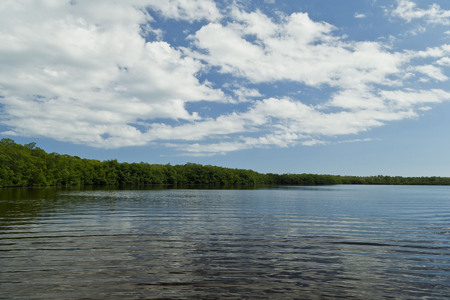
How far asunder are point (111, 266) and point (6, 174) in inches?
5057

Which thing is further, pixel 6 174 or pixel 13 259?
pixel 6 174

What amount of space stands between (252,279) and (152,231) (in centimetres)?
1427

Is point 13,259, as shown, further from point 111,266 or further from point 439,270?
point 439,270

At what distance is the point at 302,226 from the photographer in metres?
29.1

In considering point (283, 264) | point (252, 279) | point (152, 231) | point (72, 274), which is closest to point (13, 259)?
point (72, 274)

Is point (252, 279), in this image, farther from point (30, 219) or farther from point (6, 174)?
point (6, 174)

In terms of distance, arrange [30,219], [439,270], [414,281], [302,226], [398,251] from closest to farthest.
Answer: [414,281] → [439,270] → [398,251] → [302,226] → [30,219]

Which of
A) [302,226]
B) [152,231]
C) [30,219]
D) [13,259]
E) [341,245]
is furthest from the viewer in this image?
[30,219]

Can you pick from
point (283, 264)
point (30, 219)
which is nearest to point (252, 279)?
point (283, 264)

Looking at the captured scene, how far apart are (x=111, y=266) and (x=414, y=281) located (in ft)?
46.5

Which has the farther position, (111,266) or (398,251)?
(398,251)

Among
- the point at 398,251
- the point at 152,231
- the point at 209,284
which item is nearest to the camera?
the point at 209,284

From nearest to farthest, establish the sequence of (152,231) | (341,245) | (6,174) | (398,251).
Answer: (398,251) → (341,245) → (152,231) → (6,174)

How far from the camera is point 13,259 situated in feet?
53.2
